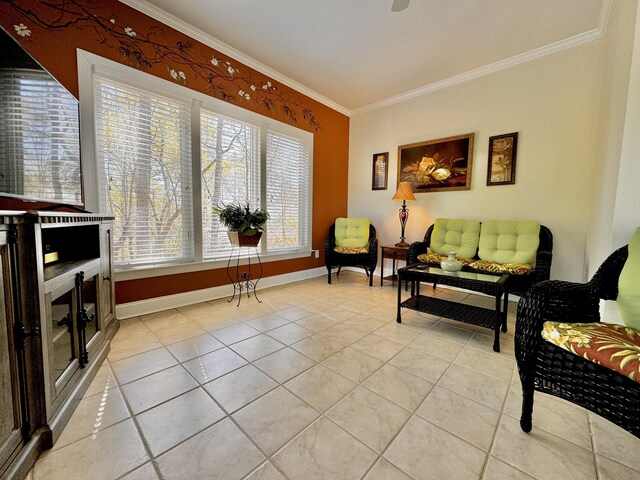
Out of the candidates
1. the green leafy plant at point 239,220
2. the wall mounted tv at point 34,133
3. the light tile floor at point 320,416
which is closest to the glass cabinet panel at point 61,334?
the light tile floor at point 320,416

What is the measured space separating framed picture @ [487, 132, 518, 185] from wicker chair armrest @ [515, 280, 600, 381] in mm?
2211

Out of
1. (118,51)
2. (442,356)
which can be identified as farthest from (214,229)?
(442,356)

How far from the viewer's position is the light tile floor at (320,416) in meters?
0.92

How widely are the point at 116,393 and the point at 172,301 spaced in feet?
4.26

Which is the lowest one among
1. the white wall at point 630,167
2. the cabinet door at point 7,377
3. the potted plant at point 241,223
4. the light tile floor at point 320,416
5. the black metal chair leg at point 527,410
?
the light tile floor at point 320,416

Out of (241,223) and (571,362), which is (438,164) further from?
(571,362)

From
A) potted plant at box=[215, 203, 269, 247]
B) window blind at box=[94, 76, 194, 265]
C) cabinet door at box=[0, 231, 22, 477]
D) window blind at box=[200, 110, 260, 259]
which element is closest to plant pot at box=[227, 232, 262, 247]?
potted plant at box=[215, 203, 269, 247]

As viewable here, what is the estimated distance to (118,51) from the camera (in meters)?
2.09

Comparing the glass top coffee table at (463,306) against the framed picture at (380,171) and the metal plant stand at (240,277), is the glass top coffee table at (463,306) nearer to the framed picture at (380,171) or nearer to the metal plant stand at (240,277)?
the metal plant stand at (240,277)

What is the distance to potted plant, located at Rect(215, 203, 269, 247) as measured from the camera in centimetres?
251

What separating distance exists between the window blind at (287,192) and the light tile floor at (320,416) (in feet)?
5.76

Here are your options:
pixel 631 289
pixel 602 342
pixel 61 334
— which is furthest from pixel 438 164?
pixel 61 334

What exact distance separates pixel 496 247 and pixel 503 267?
406 mm

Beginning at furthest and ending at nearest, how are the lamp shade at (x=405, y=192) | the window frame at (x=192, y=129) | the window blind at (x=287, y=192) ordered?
the lamp shade at (x=405, y=192) < the window blind at (x=287, y=192) < the window frame at (x=192, y=129)
